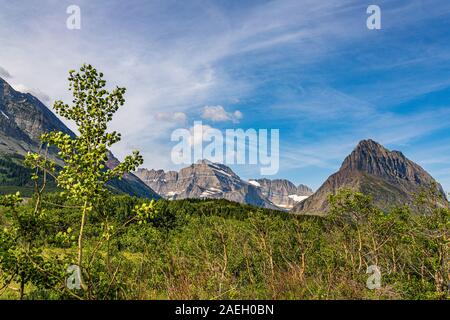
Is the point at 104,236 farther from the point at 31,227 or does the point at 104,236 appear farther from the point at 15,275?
the point at 15,275

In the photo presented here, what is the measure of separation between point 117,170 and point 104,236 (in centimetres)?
216

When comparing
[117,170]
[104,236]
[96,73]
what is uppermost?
[96,73]

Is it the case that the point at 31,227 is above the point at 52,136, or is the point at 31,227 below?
below

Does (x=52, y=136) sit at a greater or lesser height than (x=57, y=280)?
greater

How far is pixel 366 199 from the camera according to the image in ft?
105

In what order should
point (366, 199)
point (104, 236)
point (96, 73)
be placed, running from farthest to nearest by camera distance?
point (366, 199)
point (96, 73)
point (104, 236)
